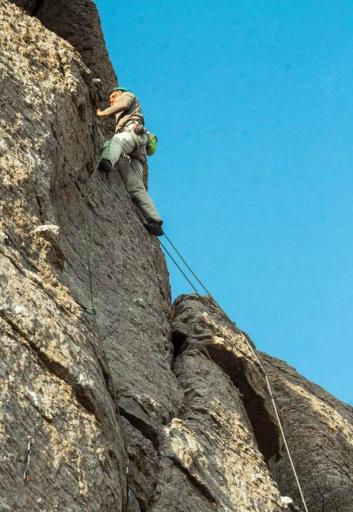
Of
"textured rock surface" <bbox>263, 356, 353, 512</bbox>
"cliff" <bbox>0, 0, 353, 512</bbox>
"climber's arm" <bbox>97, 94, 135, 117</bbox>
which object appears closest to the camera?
→ "cliff" <bbox>0, 0, 353, 512</bbox>

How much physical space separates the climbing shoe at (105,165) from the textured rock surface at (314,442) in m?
3.88

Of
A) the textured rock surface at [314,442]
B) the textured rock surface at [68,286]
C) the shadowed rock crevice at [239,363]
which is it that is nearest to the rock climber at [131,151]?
the textured rock surface at [68,286]

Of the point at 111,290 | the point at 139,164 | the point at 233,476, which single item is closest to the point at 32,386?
the point at 233,476

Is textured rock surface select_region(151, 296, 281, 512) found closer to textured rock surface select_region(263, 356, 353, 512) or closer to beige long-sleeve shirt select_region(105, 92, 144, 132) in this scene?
textured rock surface select_region(263, 356, 353, 512)

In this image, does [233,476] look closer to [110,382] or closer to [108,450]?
[110,382]

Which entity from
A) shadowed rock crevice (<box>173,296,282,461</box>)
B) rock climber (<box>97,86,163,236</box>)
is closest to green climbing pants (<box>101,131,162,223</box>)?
rock climber (<box>97,86,163,236</box>)

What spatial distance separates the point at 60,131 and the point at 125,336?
2.12 m

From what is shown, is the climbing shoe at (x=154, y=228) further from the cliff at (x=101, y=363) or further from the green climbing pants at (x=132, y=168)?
the cliff at (x=101, y=363)

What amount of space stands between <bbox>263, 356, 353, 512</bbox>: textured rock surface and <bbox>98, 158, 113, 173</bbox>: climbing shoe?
12.7 feet

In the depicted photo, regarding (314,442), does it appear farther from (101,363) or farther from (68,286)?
(101,363)

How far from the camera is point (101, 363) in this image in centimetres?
719

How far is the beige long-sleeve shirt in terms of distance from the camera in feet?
44.6

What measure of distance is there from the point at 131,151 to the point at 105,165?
135 centimetres

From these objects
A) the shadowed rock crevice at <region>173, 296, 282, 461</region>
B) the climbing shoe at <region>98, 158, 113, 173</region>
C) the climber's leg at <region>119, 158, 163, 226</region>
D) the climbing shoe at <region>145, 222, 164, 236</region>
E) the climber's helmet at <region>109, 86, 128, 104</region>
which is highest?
the climber's helmet at <region>109, 86, 128, 104</region>
